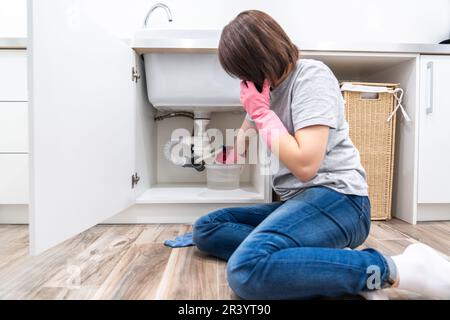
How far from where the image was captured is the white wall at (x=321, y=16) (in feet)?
5.21

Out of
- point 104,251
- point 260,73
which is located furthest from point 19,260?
point 260,73

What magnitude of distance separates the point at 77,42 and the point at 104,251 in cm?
58

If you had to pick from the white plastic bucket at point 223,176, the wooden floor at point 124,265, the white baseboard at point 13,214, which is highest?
the white plastic bucket at point 223,176

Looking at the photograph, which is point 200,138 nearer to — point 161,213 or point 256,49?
point 161,213

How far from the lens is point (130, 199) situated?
113 centimetres

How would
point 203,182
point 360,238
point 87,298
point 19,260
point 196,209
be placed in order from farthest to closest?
1. point 203,182
2. point 196,209
3. point 19,260
4. point 360,238
5. point 87,298

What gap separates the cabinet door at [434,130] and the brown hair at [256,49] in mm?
772

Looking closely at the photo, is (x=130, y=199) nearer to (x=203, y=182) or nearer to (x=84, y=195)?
(x=84, y=195)

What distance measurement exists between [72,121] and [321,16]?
1.40 meters

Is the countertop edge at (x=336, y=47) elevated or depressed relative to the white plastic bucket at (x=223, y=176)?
elevated

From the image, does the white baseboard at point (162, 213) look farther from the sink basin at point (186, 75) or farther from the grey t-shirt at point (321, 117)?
the grey t-shirt at point (321, 117)

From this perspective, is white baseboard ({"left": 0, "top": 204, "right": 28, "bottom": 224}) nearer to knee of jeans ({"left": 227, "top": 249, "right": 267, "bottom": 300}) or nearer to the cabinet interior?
the cabinet interior

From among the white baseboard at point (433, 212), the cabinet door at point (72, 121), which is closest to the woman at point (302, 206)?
the cabinet door at point (72, 121)

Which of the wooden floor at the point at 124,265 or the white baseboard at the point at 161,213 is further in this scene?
the white baseboard at the point at 161,213
